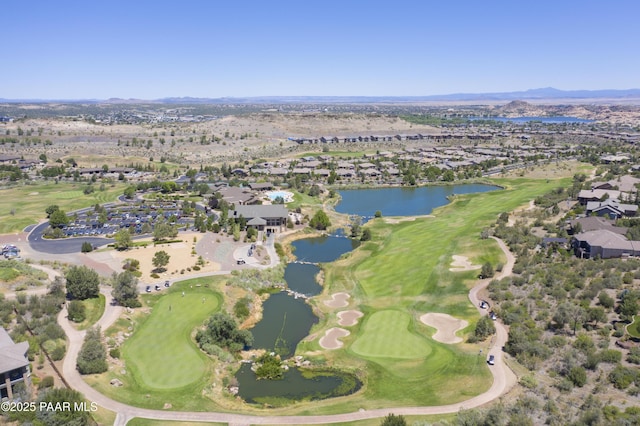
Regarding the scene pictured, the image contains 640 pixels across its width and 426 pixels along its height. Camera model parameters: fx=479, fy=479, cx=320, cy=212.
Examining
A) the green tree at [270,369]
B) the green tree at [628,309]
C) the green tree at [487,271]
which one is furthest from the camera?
the green tree at [487,271]

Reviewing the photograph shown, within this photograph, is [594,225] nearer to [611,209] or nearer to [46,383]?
[611,209]

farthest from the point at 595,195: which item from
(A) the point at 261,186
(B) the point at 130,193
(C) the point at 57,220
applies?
(B) the point at 130,193

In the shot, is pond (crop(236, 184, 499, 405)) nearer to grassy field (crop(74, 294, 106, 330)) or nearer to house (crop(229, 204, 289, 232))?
house (crop(229, 204, 289, 232))

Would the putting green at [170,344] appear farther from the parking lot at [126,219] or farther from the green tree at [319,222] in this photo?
the green tree at [319,222]

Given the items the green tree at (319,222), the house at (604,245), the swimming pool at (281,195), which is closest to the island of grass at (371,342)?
the house at (604,245)

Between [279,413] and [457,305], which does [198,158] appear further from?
[279,413]

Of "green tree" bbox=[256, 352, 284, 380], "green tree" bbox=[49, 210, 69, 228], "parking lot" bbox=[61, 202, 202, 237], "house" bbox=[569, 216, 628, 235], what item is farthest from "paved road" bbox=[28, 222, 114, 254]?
"house" bbox=[569, 216, 628, 235]
